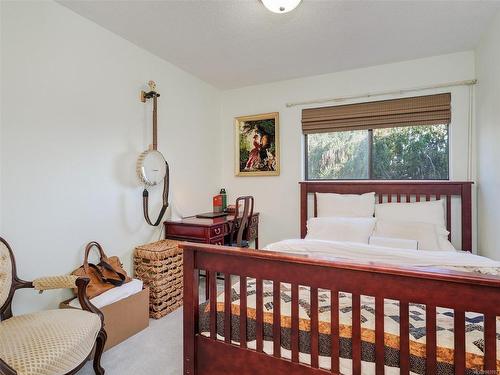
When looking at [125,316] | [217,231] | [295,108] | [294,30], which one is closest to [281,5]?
[294,30]

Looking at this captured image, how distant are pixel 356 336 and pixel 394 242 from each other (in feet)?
4.75

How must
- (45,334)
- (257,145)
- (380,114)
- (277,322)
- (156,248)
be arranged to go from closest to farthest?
(277,322), (45,334), (156,248), (380,114), (257,145)

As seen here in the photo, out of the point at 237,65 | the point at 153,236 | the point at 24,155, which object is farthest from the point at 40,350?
the point at 237,65

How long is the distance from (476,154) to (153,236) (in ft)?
11.4

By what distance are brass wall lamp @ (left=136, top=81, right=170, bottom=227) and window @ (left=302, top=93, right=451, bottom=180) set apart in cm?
186

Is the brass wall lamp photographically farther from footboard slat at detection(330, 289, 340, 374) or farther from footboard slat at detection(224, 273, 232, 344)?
footboard slat at detection(330, 289, 340, 374)

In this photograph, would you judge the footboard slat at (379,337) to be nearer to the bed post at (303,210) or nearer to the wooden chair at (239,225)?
the wooden chair at (239,225)

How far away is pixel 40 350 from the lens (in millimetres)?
1345

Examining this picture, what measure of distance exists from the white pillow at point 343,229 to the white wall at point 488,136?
979 millimetres

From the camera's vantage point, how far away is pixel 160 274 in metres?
2.61

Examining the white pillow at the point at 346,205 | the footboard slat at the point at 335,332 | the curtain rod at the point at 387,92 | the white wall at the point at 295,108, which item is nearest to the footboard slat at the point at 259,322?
the footboard slat at the point at 335,332

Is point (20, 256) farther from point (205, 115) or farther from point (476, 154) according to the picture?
point (476, 154)

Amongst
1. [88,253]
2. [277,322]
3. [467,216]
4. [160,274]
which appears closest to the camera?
[277,322]

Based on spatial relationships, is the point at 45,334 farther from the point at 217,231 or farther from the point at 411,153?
the point at 411,153
